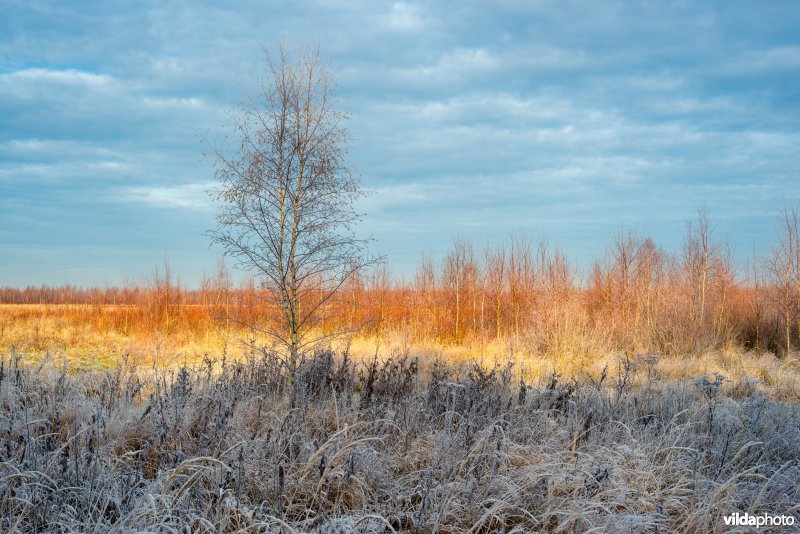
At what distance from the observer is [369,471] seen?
12.6ft

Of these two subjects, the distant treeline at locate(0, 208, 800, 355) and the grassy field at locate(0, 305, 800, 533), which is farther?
the distant treeline at locate(0, 208, 800, 355)

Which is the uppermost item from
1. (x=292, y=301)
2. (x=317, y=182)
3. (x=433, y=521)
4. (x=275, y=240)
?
(x=317, y=182)

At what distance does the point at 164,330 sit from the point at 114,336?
1.68 meters

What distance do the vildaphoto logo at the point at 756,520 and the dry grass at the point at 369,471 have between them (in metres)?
0.06

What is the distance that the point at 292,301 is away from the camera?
748 centimetres

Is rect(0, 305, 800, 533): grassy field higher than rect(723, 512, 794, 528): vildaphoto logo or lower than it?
higher

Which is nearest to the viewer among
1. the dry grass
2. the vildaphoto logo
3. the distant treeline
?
the dry grass

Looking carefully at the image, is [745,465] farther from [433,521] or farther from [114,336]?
[114,336]

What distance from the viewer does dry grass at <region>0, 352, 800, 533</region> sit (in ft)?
10.1

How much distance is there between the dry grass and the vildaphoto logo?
0.06 meters

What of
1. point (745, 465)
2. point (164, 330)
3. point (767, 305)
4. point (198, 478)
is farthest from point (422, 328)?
point (198, 478)

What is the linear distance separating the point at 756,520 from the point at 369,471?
98.7 inches

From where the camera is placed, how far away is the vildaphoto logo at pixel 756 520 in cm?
349

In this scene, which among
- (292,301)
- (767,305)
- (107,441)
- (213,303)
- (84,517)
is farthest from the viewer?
(213,303)
